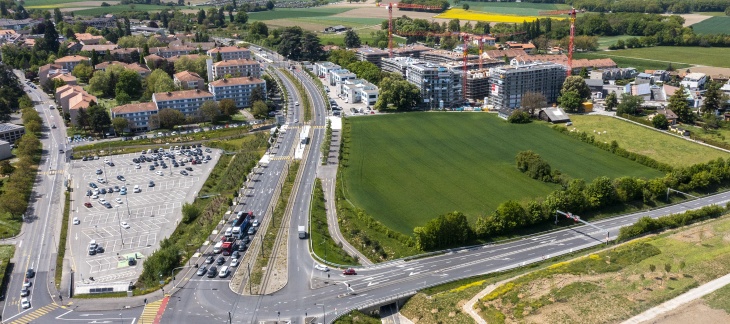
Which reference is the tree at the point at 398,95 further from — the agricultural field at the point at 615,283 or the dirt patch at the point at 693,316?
the dirt patch at the point at 693,316

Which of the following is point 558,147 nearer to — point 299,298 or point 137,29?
point 299,298

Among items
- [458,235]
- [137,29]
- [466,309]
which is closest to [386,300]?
[466,309]

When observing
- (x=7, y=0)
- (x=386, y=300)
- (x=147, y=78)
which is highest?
(x=7, y=0)

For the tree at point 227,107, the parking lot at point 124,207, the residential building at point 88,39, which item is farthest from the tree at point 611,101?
the residential building at point 88,39

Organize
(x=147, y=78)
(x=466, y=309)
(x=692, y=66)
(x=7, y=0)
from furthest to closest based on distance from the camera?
(x=7, y=0) → (x=692, y=66) → (x=147, y=78) → (x=466, y=309)

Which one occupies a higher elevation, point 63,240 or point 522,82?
point 522,82

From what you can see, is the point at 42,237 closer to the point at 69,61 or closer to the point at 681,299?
the point at 681,299

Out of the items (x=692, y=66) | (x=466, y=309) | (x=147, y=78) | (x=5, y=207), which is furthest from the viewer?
(x=692, y=66)

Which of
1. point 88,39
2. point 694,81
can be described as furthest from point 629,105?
point 88,39
